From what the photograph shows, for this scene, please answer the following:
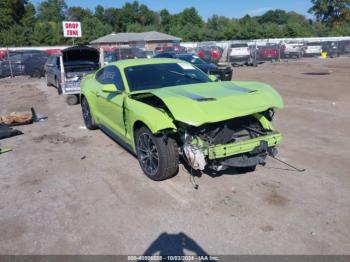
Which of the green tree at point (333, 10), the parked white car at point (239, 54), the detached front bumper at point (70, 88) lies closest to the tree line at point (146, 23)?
the green tree at point (333, 10)

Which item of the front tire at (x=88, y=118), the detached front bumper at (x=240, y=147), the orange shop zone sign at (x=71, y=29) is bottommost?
the front tire at (x=88, y=118)

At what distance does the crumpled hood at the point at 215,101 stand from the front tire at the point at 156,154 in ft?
1.76

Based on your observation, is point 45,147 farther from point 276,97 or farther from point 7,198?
point 276,97

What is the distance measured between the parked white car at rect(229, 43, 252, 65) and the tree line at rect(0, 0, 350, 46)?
145 ft

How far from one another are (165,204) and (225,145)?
1068mm

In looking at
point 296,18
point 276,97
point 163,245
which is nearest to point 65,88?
point 276,97

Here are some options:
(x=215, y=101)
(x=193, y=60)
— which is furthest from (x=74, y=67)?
(x=215, y=101)

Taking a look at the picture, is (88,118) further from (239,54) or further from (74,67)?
(239,54)

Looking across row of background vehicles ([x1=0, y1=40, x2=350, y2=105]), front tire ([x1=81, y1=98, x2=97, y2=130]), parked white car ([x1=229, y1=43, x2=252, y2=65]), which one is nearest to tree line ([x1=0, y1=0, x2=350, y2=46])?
row of background vehicles ([x1=0, y1=40, x2=350, y2=105])

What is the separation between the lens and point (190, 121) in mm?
4180

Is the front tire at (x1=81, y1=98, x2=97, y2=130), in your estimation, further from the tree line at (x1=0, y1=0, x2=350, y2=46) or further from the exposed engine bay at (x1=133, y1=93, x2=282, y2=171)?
the tree line at (x1=0, y1=0, x2=350, y2=46)

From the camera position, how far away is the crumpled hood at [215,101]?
4.27 m

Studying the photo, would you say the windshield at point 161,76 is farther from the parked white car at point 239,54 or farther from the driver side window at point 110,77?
the parked white car at point 239,54

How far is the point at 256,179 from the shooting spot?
5.03m
